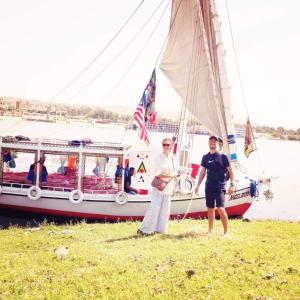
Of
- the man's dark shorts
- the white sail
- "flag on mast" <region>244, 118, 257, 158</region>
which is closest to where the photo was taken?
the man's dark shorts

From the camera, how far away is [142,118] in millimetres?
18547

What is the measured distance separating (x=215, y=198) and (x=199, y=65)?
28.3 feet

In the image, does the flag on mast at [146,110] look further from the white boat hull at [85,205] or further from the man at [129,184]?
the white boat hull at [85,205]

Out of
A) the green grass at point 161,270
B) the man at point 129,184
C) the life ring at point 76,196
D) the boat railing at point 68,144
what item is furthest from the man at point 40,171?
the green grass at point 161,270

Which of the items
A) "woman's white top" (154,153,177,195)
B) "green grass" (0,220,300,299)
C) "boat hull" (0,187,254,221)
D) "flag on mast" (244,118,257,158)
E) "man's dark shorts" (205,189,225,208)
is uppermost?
"flag on mast" (244,118,257,158)

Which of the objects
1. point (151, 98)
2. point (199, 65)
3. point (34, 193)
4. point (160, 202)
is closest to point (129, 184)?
point (34, 193)

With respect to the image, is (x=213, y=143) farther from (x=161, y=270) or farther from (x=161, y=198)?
(x=161, y=270)

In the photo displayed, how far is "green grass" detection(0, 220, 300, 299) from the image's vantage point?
6664 mm

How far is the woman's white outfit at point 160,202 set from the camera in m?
10.7

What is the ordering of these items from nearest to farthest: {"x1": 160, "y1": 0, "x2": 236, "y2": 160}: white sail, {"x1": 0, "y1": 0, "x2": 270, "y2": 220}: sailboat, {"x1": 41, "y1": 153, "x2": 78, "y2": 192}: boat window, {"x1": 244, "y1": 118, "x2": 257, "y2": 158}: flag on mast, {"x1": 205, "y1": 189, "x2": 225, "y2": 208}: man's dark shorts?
{"x1": 205, "y1": 189, "x2": 225, "y2": 208}: man's dark shorts → {"x1": 160, "y1": 0, "x2": 236, "y2": 160}: white sail → {"x1": 0, "y1": 0, "x2": 270, "y2": 220}: sailboat → {"x1": 41, "y1": 153, "x2": 78, "y2": 192}: boat window → {"x1": 244, "y1": 118, "x2": 257, "y2": 158}: flag on mast

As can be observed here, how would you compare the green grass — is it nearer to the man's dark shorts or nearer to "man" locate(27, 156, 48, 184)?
the man's dark shorts

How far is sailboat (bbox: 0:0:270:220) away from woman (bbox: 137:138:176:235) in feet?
18.3

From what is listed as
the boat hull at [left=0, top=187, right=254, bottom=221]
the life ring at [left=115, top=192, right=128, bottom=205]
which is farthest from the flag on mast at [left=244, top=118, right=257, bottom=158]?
the life ring at [left=115, top=192, right=128, bottom=205]

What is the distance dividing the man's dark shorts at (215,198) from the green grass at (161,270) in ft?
2.86
